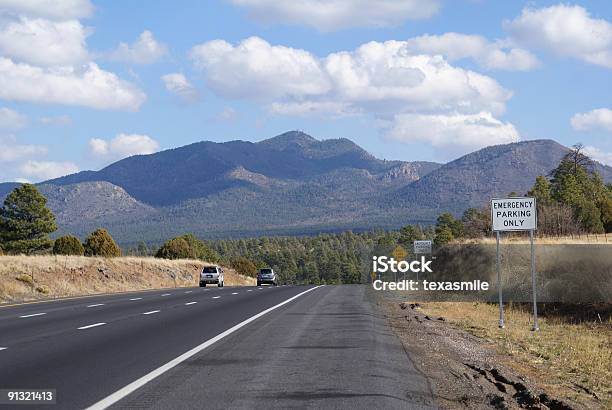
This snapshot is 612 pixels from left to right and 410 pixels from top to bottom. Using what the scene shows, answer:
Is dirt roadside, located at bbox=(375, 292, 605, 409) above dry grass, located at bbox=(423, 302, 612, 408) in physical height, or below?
above

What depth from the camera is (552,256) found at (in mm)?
37156

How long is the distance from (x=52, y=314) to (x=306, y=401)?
16.2m

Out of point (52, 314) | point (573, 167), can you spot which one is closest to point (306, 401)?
point (52, 314)

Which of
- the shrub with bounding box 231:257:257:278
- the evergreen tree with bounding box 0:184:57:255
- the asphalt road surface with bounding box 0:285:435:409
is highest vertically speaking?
the evergreen tree with bounding box 0:184:57:255

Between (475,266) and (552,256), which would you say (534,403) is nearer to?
(552,256)

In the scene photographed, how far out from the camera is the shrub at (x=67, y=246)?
90.7 meters

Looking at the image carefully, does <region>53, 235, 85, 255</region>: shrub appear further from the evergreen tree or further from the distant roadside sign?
the distant roadside sign

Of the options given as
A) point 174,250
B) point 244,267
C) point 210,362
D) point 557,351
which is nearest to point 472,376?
point 210,362

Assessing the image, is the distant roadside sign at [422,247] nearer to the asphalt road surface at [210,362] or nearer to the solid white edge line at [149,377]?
the asphalt road surface at [210,362]

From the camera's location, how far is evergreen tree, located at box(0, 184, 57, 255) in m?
93.6

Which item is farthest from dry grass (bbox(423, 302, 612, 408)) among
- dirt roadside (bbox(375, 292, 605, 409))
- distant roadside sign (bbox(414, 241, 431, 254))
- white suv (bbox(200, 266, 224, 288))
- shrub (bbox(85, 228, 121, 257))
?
shrub (bbox(85, 228, 121, 257))

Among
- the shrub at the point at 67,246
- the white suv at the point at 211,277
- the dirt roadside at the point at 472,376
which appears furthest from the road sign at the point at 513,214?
the shrub at the point at 67,246

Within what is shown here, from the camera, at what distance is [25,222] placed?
311 ft

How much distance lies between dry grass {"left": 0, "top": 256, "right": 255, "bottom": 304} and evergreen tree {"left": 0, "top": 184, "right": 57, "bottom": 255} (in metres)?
23.2
